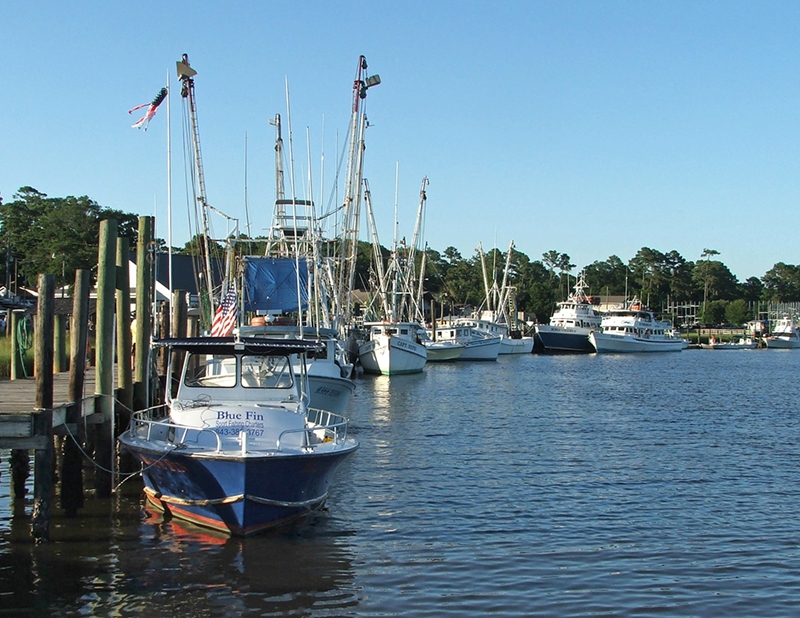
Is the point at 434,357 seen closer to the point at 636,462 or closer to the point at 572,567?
the point at 636,462

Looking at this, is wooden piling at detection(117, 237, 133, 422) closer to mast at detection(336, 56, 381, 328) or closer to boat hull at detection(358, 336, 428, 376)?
mast at detection(336, 56, 381, 328)

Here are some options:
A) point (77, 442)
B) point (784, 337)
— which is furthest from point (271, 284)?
point (784, 337)

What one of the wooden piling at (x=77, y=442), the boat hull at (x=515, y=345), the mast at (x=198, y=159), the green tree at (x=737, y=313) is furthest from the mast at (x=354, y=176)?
the green tree at (x=737, y=313)

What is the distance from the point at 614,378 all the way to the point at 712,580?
4815 centimetres

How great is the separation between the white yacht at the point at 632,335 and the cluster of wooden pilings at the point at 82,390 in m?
89.8

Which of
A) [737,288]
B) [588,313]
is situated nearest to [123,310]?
[588,313]

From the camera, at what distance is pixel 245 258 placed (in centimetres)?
3017

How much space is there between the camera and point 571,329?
10606cm

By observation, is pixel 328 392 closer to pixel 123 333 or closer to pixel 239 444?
pixel 123 333

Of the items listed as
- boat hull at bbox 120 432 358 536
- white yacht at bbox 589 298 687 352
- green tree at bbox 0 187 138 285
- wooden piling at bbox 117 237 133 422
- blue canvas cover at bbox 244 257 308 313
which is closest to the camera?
boat hull at bbox 120 432 358 536

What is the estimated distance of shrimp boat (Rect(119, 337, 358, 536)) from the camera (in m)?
14.8

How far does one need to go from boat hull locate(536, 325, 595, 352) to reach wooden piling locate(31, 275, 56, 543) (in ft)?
309

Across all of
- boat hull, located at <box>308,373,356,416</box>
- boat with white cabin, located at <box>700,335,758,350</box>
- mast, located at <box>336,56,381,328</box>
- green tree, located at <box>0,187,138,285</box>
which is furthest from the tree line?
boat hull, located at <box>308,373,356,416</box>

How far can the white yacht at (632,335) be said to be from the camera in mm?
106438
